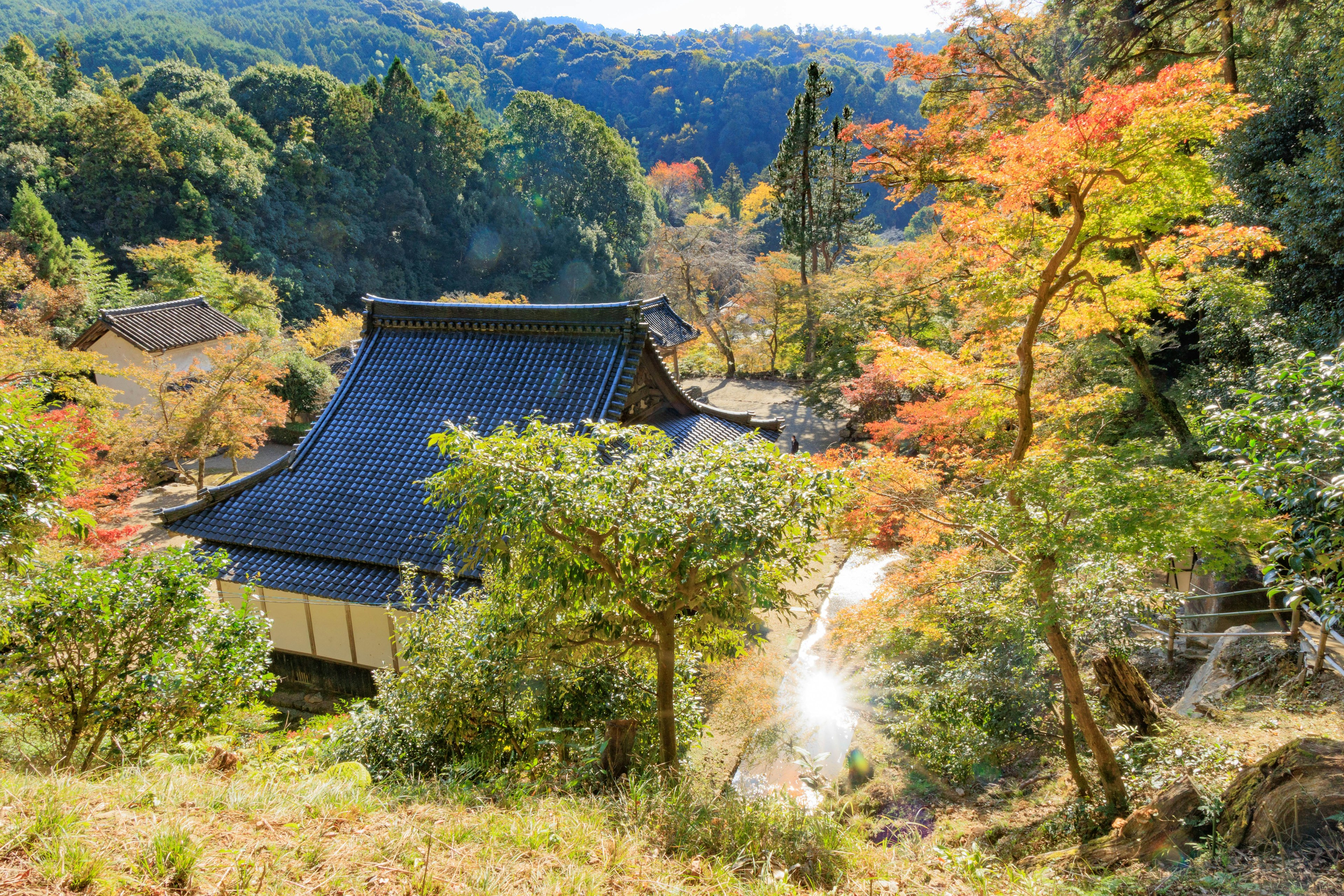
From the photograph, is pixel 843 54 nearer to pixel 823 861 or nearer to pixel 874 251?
pixel 874 251

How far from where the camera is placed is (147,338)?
2181 centimetres

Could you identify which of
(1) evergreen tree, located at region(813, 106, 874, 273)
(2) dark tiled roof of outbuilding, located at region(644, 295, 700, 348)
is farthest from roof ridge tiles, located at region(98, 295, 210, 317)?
(1) evergreen tree, located at region(813, 106, 874, 273)

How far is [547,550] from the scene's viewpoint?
15.7 ft

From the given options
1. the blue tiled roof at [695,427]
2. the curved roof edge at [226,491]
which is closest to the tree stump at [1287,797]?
the blue tiled roof at [695,427]

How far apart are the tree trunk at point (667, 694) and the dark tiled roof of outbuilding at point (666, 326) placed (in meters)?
18.7

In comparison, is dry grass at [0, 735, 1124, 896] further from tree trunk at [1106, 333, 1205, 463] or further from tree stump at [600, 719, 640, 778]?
tree trunk at [1106, 333, 1205, 463]

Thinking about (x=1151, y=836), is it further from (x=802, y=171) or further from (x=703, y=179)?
(x=703, y=179)

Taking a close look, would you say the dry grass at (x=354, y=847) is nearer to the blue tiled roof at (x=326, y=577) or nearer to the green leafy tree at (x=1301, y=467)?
the green leafy tree at (x=1301, y=467)

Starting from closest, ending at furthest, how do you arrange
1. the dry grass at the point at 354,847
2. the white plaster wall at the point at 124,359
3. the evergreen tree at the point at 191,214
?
the dry grass at the point at 354,847 < the white plaster wall at the point at 124,359 < the evergreen tree at the point at 191,214

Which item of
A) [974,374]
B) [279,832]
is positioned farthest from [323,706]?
[974,374]

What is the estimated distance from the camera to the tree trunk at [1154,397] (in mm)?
9727

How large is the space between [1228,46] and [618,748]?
15.4 meters

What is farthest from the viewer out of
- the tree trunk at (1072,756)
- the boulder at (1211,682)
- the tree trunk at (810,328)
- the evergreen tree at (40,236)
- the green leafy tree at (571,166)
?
the green leafy tree at (571,166)

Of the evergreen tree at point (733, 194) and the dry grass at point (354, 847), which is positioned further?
the evergreen tree at point (733, 194)
